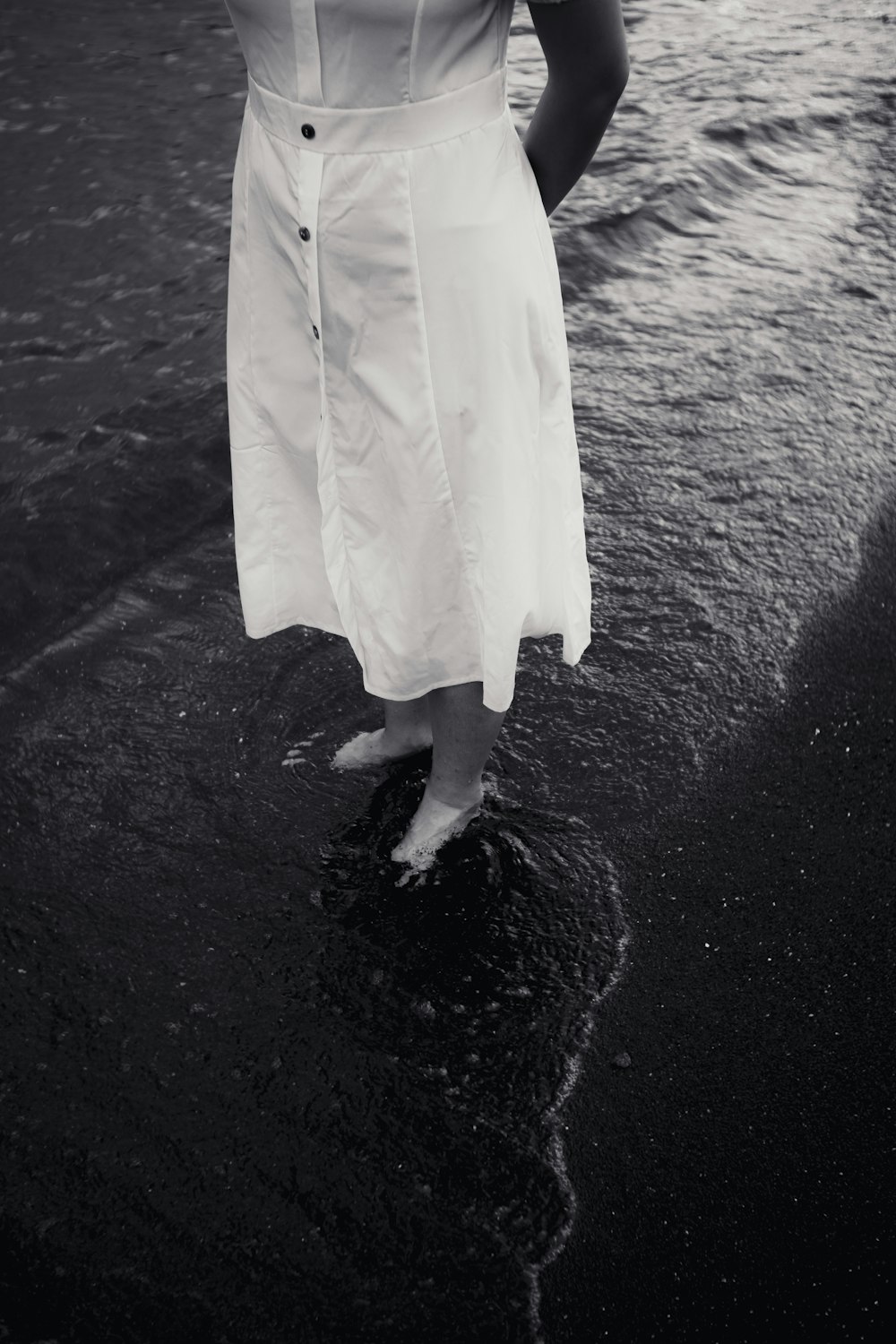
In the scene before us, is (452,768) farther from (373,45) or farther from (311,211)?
(373,45)

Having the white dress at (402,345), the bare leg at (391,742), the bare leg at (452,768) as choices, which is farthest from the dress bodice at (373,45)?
the bare leg at (391,742)

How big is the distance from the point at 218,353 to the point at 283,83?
90.8 inches

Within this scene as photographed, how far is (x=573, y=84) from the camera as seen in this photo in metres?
1.74

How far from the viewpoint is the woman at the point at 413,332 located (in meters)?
1.60

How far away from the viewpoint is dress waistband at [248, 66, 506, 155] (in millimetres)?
1595

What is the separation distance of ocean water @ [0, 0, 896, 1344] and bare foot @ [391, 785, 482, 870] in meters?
0.04

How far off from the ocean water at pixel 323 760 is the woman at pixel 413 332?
18.6 inches

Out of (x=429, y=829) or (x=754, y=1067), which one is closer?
(x=754, y=1067)

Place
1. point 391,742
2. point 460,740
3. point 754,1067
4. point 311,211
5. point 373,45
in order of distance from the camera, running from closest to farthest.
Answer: point 373,45 → point 311,211 → point 754,1067 → point 460,740 → point 391,742

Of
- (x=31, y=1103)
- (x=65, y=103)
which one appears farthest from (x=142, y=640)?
(x=65, y=103)

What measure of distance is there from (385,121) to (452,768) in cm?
116

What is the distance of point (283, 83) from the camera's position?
163cm

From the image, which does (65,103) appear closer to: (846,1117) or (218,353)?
(218,353)

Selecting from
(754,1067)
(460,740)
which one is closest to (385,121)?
(460,740)
